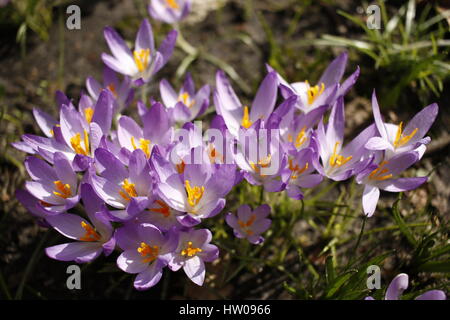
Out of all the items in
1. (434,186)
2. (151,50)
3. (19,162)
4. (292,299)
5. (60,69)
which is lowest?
(292,299)

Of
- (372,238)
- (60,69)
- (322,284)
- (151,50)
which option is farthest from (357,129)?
(60,69)

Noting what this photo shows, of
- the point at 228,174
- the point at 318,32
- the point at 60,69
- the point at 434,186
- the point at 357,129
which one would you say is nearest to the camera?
the point at 228,174

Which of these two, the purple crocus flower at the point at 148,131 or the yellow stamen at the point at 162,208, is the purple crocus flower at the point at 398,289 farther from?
the purple crocus flower at the point at 148,131

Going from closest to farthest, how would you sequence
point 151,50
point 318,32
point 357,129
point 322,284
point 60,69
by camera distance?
point 322,284 < point 151,50 < point 357,129 < point 60,69 < point 318,32

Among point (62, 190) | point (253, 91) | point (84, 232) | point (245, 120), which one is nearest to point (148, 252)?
point (84, 232)

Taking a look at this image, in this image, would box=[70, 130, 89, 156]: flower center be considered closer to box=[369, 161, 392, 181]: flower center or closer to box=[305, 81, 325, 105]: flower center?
box=[305, 81, 325, 105]: flower center

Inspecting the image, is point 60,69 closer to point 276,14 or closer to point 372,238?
point 276,14

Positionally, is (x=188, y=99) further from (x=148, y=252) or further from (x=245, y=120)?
(x=148, y=252)
